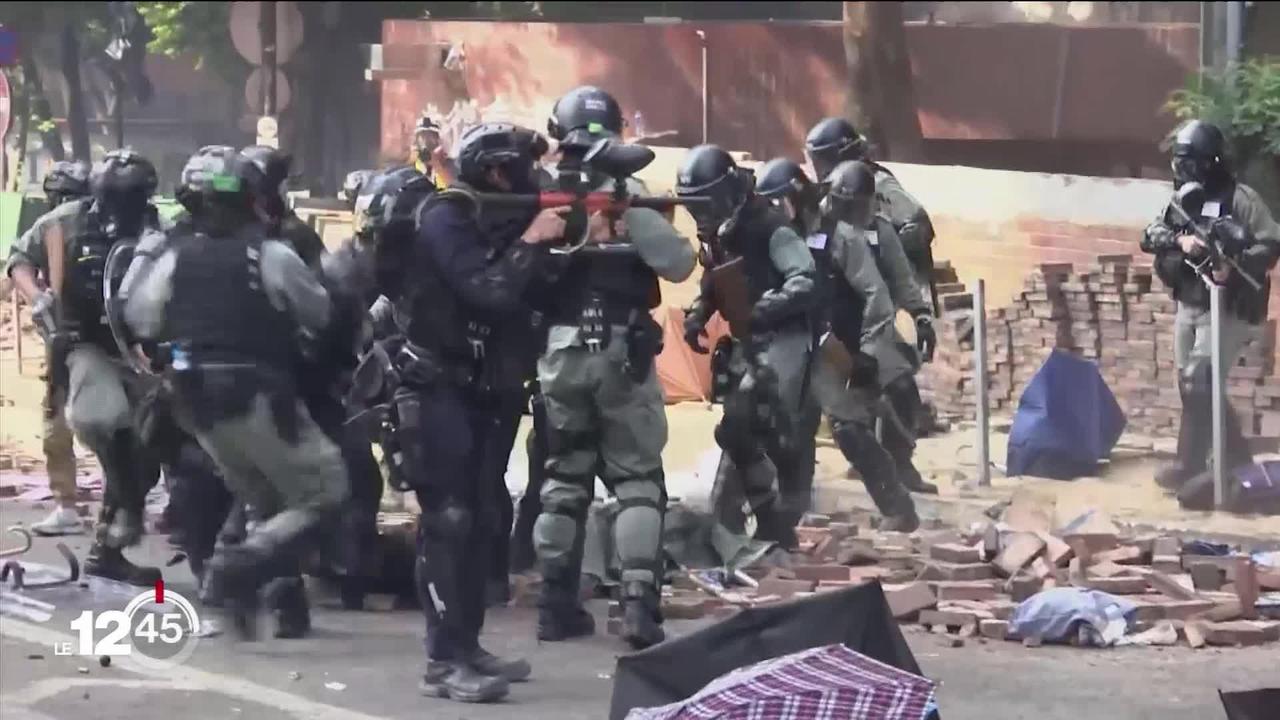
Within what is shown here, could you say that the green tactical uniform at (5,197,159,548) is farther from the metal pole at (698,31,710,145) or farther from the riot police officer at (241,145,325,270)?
the metal pole at (698,31,710,145)

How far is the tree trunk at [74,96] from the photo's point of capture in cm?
1601

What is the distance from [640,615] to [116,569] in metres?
2.68

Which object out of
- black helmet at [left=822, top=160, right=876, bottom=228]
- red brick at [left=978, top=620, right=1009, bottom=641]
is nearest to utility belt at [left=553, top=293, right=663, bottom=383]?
red brick at [left=978, top=620, right=1009, bottom=641]

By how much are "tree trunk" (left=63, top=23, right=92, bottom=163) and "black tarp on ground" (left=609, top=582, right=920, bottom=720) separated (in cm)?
857

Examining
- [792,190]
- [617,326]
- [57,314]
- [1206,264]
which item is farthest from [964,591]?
[57,314]

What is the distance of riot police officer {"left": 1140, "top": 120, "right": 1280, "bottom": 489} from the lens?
10.7 meters

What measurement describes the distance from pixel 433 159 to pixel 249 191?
15.4 feet

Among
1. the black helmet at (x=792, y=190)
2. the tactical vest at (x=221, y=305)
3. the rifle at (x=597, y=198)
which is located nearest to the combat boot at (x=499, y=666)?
the tactical vest at (x=221, y=305)

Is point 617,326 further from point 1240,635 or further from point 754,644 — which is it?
point 754,644

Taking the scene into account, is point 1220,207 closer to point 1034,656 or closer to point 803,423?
point 803,423

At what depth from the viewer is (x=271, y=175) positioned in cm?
848

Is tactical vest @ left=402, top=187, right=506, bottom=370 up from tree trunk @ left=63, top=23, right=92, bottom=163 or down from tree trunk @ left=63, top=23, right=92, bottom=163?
down

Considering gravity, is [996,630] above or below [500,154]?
below

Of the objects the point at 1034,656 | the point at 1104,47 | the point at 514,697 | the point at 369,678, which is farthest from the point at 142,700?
the point at 1104,47
